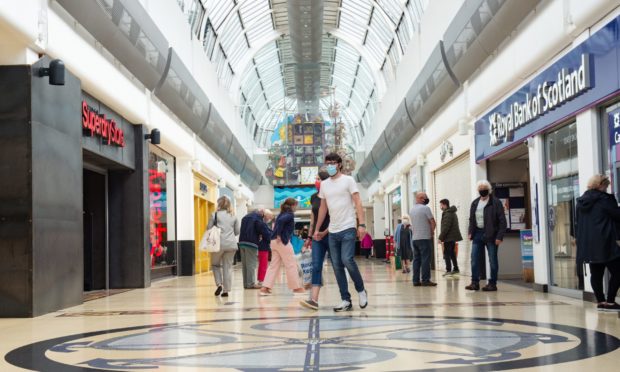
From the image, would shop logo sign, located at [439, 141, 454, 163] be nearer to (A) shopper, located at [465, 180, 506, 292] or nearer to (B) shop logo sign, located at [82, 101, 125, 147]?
(A) shopper, located at [465, 180, 506, 292]

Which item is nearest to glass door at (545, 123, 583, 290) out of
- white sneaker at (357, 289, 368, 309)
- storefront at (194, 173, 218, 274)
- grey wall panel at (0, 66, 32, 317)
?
white sneaker at (357, 289, 368, 309)

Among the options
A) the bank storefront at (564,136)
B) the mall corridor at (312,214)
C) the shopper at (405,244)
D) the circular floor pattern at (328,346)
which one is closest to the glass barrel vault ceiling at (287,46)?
the mall corridor at (312,214)

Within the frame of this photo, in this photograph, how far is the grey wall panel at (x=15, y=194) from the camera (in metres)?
8.48

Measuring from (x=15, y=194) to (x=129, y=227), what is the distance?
19.8 ft

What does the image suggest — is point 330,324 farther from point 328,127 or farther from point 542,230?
point 328,127

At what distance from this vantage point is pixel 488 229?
11203 millimetres

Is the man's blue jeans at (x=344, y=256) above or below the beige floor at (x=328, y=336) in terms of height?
above

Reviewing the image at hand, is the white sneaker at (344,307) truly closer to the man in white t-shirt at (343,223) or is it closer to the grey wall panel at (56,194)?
the man in white t-shirt at (343,223)

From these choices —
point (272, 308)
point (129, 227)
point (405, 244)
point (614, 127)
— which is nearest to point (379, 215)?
point (405, 244)

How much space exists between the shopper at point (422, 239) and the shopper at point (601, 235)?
5.07 m

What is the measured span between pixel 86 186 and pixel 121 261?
4.87 feet

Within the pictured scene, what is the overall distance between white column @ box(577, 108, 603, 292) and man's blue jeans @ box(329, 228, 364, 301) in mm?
2507

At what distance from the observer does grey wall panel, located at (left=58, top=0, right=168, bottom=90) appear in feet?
35.0

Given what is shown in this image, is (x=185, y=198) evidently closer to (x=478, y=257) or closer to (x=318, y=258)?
(x=478, y=257)
